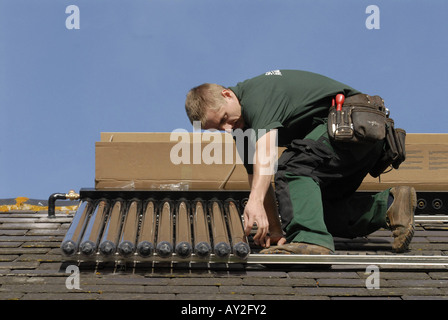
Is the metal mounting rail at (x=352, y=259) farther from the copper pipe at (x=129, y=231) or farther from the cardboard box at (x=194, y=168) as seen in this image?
the cardboard box at (x=194, y=168)

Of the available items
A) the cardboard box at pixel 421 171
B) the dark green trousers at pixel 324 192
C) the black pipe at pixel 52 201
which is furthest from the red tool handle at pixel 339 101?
the black pipe at pixel 52 201

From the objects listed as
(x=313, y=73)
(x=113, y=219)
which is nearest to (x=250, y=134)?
(x=313, y=73)

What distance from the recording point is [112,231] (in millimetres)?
4180

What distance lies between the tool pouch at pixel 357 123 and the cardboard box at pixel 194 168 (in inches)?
60.8

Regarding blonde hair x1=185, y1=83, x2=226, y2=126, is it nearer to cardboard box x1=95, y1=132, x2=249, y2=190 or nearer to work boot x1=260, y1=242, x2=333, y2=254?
work boot x1=260, y1=242, x2=333, y2=254

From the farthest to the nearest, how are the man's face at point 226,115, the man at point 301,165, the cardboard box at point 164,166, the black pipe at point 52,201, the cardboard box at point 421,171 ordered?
the cardboard box at point 421,171 → the cardboard box at point 164,166 → the black pipe at point 52,201 → the man's face at point 226,115 → the man at point 301,165

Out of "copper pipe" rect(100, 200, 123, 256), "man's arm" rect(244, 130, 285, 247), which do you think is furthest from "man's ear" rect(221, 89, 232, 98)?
"copper pipe" rect(100, 200, 123, 256)

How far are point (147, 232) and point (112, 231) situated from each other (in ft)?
0.72

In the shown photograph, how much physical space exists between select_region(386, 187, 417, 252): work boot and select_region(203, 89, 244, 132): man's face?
47.2 inches

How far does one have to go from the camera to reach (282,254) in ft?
13.2

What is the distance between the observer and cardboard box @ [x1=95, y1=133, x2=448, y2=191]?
5.90 m


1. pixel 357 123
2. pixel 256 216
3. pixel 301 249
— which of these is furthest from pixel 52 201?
pixel 357 123

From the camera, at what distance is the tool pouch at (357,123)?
172 inches

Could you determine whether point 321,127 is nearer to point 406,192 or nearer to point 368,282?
point 406,192
